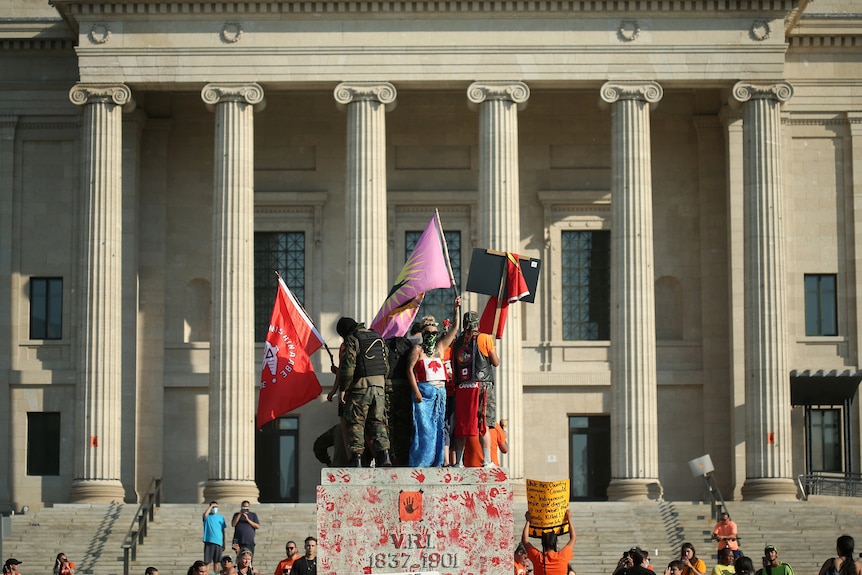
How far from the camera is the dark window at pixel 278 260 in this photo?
4956cm

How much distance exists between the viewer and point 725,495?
47156mm

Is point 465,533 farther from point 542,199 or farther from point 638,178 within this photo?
point 542,199

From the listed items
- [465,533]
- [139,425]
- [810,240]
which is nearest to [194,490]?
[139,425]

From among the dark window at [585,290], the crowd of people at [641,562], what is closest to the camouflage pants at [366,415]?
the crowd of people at [641,562]

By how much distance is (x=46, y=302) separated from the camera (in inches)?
1921

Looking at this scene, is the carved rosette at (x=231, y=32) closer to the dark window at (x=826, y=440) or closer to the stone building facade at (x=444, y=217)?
the stone building facade at (x=444, y=217)

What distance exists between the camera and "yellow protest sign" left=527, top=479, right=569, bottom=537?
859 inches

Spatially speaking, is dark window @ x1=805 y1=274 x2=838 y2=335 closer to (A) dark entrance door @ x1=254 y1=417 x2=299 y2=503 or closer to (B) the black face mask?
(A) dark entrance door @ x1=254 y1=417 x2=299 y2=503

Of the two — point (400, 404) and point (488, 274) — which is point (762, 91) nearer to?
point (488, 274)

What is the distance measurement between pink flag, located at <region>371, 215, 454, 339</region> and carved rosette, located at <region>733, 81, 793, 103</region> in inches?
892

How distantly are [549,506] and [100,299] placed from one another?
25.0 metres

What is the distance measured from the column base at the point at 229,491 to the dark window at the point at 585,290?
11.1 meters

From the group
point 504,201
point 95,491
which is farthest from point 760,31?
point 95,491

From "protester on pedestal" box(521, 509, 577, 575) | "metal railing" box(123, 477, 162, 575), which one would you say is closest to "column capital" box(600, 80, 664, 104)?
"metal railing" box(123, 477, 162, 575)
